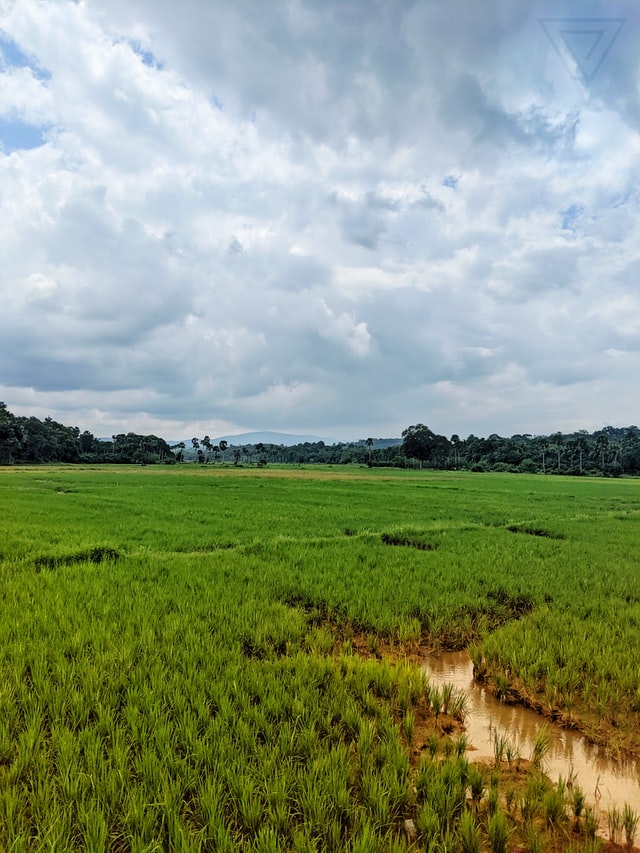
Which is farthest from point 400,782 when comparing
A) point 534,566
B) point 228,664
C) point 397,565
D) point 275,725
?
point 534,566

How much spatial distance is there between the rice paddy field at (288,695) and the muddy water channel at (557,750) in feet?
0.45

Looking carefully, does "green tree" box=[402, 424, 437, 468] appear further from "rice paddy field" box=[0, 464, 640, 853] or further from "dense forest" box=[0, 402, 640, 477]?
"rice paddy field" box=[0, 464, 640, 853]

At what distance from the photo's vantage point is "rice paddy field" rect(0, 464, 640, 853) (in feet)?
8.50

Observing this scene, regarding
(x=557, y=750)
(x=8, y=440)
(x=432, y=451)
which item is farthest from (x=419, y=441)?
(x=557, y=750)

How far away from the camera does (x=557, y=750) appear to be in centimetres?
359

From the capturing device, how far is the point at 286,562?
9102 millimetres

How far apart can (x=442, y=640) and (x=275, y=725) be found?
118 inches

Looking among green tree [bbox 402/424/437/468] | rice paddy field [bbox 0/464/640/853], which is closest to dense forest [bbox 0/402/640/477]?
green tree [bbox 402/424/437/468]

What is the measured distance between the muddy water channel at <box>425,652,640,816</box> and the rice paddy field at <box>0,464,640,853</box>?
136 mm

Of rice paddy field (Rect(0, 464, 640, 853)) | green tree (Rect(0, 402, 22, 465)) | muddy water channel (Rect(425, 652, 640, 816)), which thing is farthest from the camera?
green tree (Rect(0, 402, 22, 465))

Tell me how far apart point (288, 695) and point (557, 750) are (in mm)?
2234

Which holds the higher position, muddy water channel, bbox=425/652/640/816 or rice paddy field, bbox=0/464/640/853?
rice paddy field, bbox=0/464/640/853

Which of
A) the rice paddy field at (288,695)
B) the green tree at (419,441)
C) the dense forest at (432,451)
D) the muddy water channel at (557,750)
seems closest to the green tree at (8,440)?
the dense forest at (432,451)

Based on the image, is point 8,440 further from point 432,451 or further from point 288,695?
point 288,695
